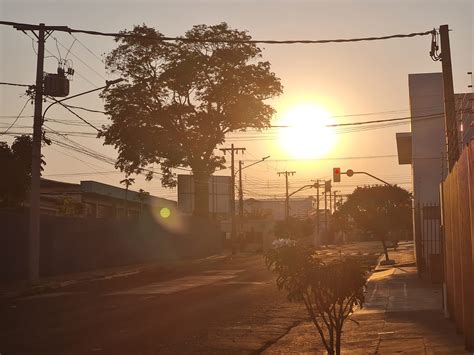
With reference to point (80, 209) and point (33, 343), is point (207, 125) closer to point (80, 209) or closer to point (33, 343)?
point (80, 209)

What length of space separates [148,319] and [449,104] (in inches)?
353

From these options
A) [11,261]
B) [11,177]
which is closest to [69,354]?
[11,261]

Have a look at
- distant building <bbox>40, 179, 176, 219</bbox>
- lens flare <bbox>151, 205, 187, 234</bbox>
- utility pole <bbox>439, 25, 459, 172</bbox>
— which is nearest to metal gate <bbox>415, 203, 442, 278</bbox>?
utility pole <bbox>439, 25, 459, 172</bbox>

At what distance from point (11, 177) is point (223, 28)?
2798 centimetres

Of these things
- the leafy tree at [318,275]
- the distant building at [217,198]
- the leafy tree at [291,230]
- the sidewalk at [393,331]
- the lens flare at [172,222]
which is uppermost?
the distant building at [217,198]

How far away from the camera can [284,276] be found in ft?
32.8

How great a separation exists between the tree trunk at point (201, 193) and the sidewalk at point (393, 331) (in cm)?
3852

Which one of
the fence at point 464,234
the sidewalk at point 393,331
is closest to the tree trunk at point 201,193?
the sidewalk at point 393,331

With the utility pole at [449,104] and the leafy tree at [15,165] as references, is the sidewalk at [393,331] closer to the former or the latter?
the utility pole at [449,104]

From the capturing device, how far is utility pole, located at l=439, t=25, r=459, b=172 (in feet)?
61.4

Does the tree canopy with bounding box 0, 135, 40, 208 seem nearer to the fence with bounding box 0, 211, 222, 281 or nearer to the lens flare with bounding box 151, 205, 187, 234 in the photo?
the fence with bounding box 0, 211, 222, 281

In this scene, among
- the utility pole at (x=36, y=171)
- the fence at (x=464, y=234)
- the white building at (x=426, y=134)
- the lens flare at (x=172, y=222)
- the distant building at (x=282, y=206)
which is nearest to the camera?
the fence at (x=464, y=234)

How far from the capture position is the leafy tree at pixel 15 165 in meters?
35.7

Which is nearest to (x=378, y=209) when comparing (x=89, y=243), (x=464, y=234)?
(x=89, y=243)
